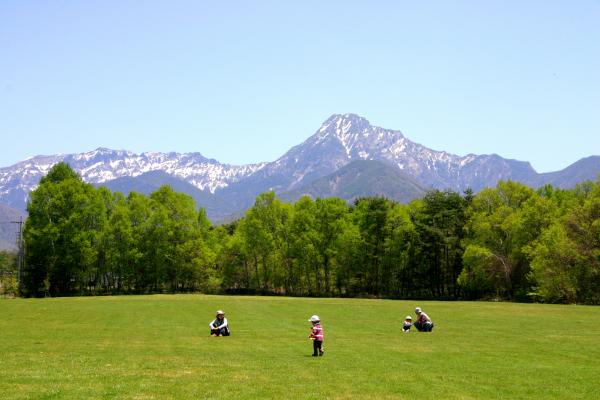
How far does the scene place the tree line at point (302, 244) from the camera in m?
91.6

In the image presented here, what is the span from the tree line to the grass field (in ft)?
168

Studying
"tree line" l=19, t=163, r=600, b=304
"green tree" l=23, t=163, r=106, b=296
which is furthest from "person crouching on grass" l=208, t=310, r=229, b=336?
"green tree" l=23, t=163, r=106, b=296

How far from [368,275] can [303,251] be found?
50.0ft

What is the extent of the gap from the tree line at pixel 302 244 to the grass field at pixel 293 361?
168 feet

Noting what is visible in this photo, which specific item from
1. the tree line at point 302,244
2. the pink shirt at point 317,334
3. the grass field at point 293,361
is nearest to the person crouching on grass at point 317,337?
the pink shirt at point 317,334

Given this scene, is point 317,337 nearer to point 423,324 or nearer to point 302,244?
point 423,324

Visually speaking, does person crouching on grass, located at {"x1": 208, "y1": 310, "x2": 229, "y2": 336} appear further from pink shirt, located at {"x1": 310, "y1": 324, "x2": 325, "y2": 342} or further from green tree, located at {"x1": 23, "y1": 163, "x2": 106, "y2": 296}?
green tree, located at {"x1": 23, "y1": 163, "x2": 106, "y2": 296}

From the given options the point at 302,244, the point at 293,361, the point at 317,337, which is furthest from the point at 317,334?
the point at 302,244

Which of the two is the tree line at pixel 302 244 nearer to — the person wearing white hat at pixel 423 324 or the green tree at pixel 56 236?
the green tree at pixel 56 236

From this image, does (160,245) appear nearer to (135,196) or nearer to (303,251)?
(135,196)

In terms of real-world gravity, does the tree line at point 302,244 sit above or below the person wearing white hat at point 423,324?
above

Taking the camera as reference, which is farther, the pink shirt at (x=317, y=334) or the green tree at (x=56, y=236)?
the green tree at (x=56, y=236)

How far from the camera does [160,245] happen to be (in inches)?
4242

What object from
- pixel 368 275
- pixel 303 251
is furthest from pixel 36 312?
pixel 368 275
